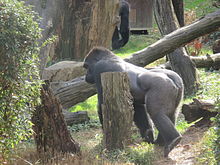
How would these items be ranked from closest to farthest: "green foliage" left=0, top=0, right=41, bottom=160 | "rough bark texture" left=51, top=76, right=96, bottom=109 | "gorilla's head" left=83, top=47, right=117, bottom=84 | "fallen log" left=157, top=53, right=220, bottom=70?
"green foliage" left=0, top=0, right=41, bottom=160 → "gorilla's head" left=83, top=47, right=117, bottom=84 → "rough bark texture" left=51, top=76, right=96, bottom=109 → "fallen log" left=157, top=53, right=220, bottom=70

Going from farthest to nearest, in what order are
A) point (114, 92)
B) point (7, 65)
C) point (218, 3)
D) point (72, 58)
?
point (218, 3)
point (72, 58)
point (114, 92)
point (7, 65)

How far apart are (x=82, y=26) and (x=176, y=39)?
10.0 ft

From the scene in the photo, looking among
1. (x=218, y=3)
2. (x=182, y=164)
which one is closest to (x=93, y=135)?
(x=182, y=164)

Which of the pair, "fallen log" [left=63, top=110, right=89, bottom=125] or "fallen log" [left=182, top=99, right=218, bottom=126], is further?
"fallen log" [left=63, top=110, right=89, bottom=125]

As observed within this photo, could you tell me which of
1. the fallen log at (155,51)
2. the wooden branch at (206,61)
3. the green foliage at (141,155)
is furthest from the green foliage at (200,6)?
the green foliage at (141,155)

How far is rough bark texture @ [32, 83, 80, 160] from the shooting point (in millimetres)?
4711

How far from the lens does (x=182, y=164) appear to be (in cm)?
493

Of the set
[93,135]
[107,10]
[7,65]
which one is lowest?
[93,135]

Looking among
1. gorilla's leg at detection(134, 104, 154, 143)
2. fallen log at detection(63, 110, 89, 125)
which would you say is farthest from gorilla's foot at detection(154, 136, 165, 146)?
fallen log at detection(63, 110, 89, 125)

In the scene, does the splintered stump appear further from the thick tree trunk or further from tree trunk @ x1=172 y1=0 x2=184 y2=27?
tree trunk @ x1=172 y1=0 x2=184 y2=27

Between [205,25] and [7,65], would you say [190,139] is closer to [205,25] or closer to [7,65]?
[205,25]

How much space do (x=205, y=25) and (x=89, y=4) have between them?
3.25m

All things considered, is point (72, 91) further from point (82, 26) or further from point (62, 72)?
point (82, 26)

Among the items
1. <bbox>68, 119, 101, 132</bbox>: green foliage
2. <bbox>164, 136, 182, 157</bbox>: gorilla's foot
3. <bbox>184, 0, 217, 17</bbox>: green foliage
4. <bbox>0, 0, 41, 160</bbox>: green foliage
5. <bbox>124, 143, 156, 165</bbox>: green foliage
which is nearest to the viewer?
<bbox>0, 0, 41, 160</bbox>: green foliage
